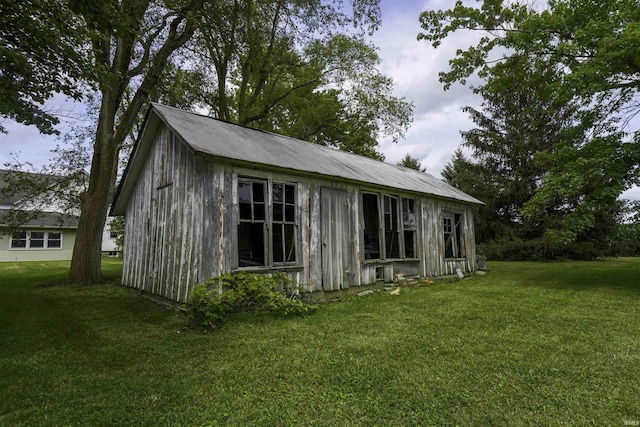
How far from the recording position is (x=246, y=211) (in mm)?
7875

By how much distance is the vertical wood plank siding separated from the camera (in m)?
6.93

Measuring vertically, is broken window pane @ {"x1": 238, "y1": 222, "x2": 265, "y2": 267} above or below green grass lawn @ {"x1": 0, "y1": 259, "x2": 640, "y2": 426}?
above

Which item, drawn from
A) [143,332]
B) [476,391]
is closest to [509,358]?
[476,391]

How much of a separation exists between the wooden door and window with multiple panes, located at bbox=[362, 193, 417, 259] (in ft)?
4.54

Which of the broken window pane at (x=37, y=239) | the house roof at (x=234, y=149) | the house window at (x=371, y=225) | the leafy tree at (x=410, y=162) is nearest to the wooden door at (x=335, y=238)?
the house roof at (x=234, y=149)

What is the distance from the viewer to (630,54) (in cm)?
943

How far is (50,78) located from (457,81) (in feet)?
46.9

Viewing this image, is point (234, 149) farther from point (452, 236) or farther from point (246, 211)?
point (452, 236)

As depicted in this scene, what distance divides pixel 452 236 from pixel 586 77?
6456 millimetres

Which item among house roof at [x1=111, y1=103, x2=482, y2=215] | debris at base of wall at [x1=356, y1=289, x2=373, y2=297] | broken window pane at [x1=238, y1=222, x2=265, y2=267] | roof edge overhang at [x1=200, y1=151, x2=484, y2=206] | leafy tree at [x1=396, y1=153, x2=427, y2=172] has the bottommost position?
debris at base of wall at [x1=356, y1=289, x2=373, y2=297]

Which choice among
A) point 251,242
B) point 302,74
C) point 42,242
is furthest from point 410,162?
point 42,242

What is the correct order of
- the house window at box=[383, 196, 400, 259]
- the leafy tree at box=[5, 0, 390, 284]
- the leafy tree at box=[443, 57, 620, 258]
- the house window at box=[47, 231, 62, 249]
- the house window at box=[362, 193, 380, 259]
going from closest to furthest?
the leafy tree at box=[5, 0, 390, 284] → the house window at box=[383, 196, 400, 259] → the house window at box=[362, 193, 380, 259] → the leafy tree at box=[443, 57, 620, 258] → the house window at box=[47, 231, 62, 249]

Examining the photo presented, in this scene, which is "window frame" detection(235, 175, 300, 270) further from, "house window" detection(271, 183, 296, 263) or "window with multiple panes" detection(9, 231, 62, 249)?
"window with multiple panes" detection(9, 231, 62, 249)

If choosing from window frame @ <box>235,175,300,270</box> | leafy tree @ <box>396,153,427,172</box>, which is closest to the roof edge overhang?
window frame @ <box>235,175,300,270</box>
